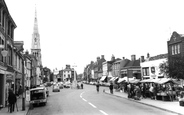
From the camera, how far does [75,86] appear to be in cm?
6312

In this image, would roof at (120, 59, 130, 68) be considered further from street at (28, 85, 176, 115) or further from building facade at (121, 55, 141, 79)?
street at (28, 85, 176, 115)

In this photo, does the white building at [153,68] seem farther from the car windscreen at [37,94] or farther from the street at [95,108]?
the car windscreen at [37,94]

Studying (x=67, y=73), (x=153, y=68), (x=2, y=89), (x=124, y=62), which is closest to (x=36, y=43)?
(x=67, y=73)

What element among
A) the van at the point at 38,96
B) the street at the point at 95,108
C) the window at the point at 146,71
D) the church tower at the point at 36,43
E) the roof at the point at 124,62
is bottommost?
the street at the point at 95,108

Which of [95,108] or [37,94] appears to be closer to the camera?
[95,108]

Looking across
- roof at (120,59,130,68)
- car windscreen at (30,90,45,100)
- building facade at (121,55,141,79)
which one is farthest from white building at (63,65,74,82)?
car windscreen at (30,90,45,100)

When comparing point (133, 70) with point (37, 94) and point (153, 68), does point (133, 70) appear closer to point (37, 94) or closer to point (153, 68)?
point (153, 68)

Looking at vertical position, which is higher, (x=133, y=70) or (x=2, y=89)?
(x=133, y=70)

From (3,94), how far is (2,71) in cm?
235

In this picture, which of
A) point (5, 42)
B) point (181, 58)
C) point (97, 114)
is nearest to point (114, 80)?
point (181, 58)

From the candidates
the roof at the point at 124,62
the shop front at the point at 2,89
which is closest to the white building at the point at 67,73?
the roof at the point at 124,62

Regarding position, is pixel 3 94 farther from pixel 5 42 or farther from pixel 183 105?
pixel 183 105

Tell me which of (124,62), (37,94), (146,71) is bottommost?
(37,94)

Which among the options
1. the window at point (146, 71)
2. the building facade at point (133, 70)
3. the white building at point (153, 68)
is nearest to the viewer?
the white building at point (153, 68)
